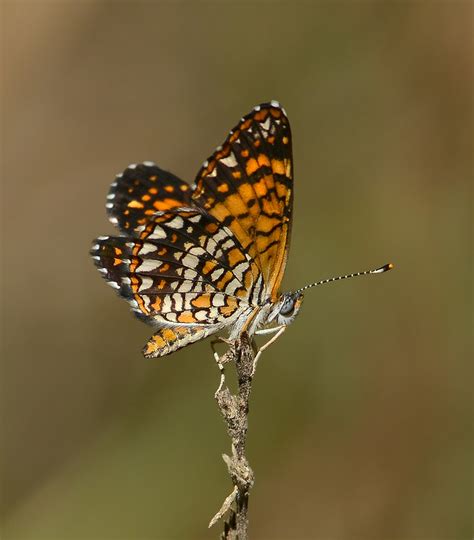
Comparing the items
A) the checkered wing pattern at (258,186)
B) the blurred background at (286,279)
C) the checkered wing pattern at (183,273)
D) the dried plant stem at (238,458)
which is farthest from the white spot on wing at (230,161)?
the blurred background at (286,279)

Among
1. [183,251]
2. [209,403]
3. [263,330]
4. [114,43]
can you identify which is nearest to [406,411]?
[209,403]

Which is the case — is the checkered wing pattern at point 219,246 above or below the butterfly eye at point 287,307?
above

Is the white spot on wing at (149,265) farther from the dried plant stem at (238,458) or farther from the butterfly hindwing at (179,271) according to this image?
the dried plant stem at (238,458)

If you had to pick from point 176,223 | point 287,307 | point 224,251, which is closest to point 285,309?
point 287,307

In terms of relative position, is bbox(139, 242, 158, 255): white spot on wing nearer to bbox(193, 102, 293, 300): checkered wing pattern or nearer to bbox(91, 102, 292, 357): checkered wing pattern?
bbox(91, 102, 292, 357): checkered wing pattern

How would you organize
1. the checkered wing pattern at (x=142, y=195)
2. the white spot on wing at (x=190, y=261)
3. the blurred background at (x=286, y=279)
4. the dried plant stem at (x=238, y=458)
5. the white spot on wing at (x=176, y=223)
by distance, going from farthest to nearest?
the blurred background at (x=286, y=279)
the checkered wing pattern at (x=142, y=195)
the white spot on wing at (x=190, y=261)
the white spot on wing at (x=176, y=223)
the dried plant stem at (x=238, y=458)

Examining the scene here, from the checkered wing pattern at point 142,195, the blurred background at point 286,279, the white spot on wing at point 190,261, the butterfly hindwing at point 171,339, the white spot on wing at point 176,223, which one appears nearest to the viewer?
the butterfly hindwing at point 171,339
